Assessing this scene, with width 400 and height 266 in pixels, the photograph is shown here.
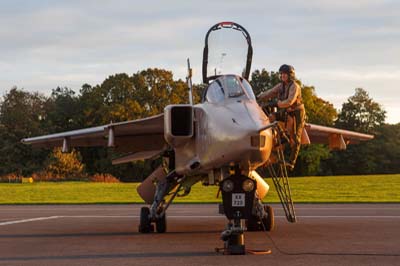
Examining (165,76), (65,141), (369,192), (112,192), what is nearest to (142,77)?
(165,76)

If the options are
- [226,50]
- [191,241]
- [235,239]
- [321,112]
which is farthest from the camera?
[321,112]

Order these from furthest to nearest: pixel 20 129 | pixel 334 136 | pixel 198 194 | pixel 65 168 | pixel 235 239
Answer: pixel 20 129 → pixel 65 168 → pixel 198 194 → pixel 334 136 → pixel 235 239

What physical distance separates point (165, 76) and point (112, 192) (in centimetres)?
4053

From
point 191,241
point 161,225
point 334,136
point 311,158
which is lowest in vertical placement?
point 191,241

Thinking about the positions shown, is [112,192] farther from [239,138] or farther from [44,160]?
[44,160]

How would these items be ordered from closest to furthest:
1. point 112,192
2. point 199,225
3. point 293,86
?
point 293,86, point 199,225, point 112,192

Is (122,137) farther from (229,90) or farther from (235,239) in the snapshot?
(235,239)

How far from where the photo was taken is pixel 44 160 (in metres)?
72.9

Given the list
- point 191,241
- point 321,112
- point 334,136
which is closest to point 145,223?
point 191,241

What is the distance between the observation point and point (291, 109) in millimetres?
11508

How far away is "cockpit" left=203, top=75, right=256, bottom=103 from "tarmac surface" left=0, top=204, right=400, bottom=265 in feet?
8.04

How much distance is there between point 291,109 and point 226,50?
265 centimetres

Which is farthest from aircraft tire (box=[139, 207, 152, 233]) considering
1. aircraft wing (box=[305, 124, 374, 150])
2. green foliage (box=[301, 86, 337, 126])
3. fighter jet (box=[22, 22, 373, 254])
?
green foliage (box=[301, 86, 337, 126])

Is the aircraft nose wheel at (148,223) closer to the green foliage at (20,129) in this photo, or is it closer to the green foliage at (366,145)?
the green foliage at (20,129)
